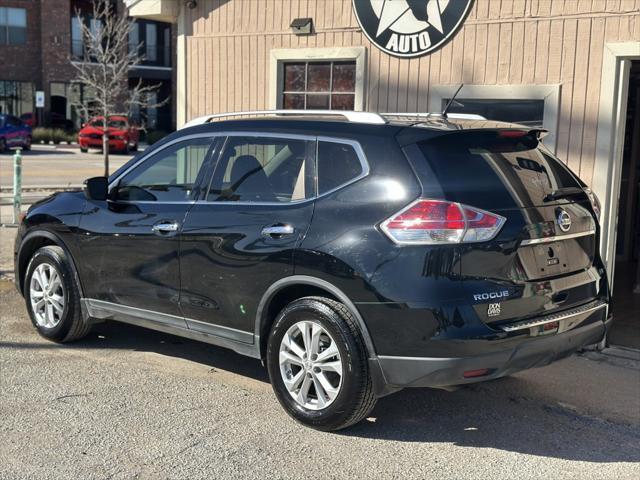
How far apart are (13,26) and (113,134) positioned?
12387 millimetres

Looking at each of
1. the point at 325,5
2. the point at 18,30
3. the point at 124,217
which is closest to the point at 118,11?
the point at 18,30

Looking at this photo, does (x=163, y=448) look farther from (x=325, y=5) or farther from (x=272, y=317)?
(x=325, y=5)

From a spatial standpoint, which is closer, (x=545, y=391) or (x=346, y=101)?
(x=545, y=391)

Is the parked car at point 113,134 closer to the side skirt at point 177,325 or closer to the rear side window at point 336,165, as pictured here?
the side skirt at point 177,325

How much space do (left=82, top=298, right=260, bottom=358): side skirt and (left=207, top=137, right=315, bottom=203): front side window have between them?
0.84 meters

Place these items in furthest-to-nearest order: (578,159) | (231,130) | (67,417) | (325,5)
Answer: (325,5) → (578,159) → (231,130) → (67,417)

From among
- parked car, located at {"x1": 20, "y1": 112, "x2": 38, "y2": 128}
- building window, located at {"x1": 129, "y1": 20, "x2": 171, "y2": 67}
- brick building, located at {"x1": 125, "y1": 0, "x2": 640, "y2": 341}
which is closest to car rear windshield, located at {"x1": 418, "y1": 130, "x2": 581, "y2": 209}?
brick building, located at {"x1": 125, "y1": 0, "x2": 640, "y2": 341}

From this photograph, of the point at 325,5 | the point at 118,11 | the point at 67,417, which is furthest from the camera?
the point at 118,11

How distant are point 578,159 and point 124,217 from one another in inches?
149

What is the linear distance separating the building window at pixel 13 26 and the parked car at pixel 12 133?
30.7 feet

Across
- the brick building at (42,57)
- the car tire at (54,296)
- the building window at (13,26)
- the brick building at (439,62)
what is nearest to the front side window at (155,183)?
the car tire at (54,296)

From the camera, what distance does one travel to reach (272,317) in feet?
16.3

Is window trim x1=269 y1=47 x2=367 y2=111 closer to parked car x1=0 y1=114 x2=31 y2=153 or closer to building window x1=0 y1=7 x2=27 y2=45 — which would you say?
parked car x1=0 y1=114 x2=31 y2=153

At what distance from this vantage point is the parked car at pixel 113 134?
33031 mm
